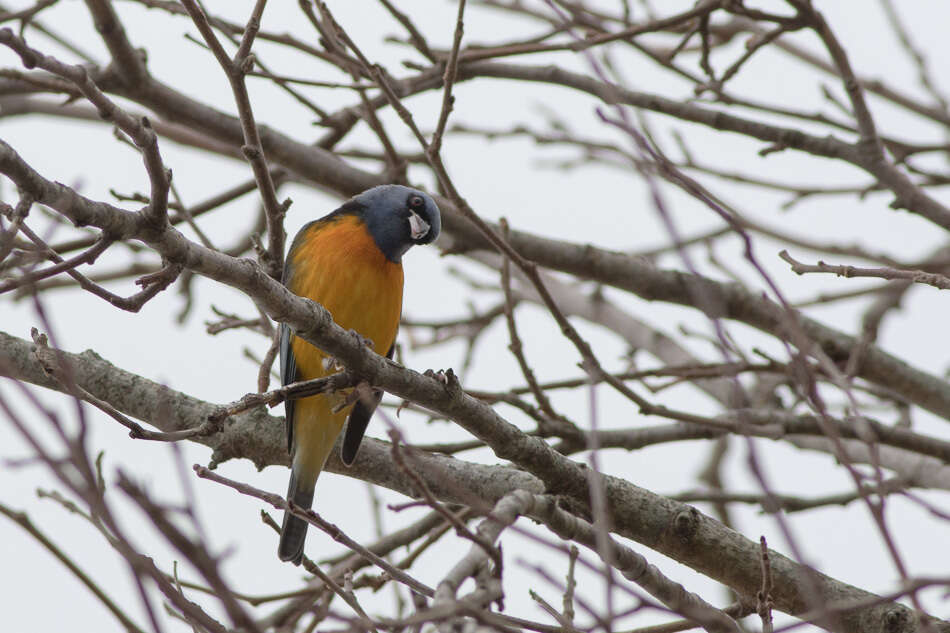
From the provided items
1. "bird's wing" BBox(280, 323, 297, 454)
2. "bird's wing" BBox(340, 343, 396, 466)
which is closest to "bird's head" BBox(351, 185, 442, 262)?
"bird's wing" BBox(280, 323, 297, 454)

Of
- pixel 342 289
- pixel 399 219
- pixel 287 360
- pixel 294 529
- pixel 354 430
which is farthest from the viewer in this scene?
pixel 399 219

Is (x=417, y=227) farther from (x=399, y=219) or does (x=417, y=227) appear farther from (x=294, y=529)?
(x=294, y=529)

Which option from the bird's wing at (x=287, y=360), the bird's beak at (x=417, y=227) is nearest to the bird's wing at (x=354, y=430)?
the bird's wing at (x=287, y=360)

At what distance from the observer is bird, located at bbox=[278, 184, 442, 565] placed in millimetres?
5344

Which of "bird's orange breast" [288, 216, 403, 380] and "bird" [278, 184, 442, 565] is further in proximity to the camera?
"bird's orange breast" [288, 216, 403, 380]

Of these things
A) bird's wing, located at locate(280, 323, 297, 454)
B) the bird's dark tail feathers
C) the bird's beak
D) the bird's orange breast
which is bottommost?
the bird's dark tail feathers

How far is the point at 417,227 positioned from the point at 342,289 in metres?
0.64

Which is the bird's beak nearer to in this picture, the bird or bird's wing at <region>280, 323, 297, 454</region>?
the bird

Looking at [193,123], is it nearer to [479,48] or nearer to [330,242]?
[330,242]

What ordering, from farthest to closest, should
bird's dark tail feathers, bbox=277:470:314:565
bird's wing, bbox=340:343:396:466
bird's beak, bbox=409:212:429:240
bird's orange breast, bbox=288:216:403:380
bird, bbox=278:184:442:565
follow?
bird's beak, bbox=409:212:429:240, bird's orange breast, bbox=288:216:403:380, bird's dark tail feathers, bbox=277:470:314:565, bird, bbox=278:184:442:565, bird's wing, bbox=340:343:396:466

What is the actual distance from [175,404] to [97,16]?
211cm

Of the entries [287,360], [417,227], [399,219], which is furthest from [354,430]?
[399,219]

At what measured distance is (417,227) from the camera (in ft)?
20.5

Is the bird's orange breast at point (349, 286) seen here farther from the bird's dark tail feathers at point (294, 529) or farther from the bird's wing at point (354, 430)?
the bird's wing at point (354, 430)
